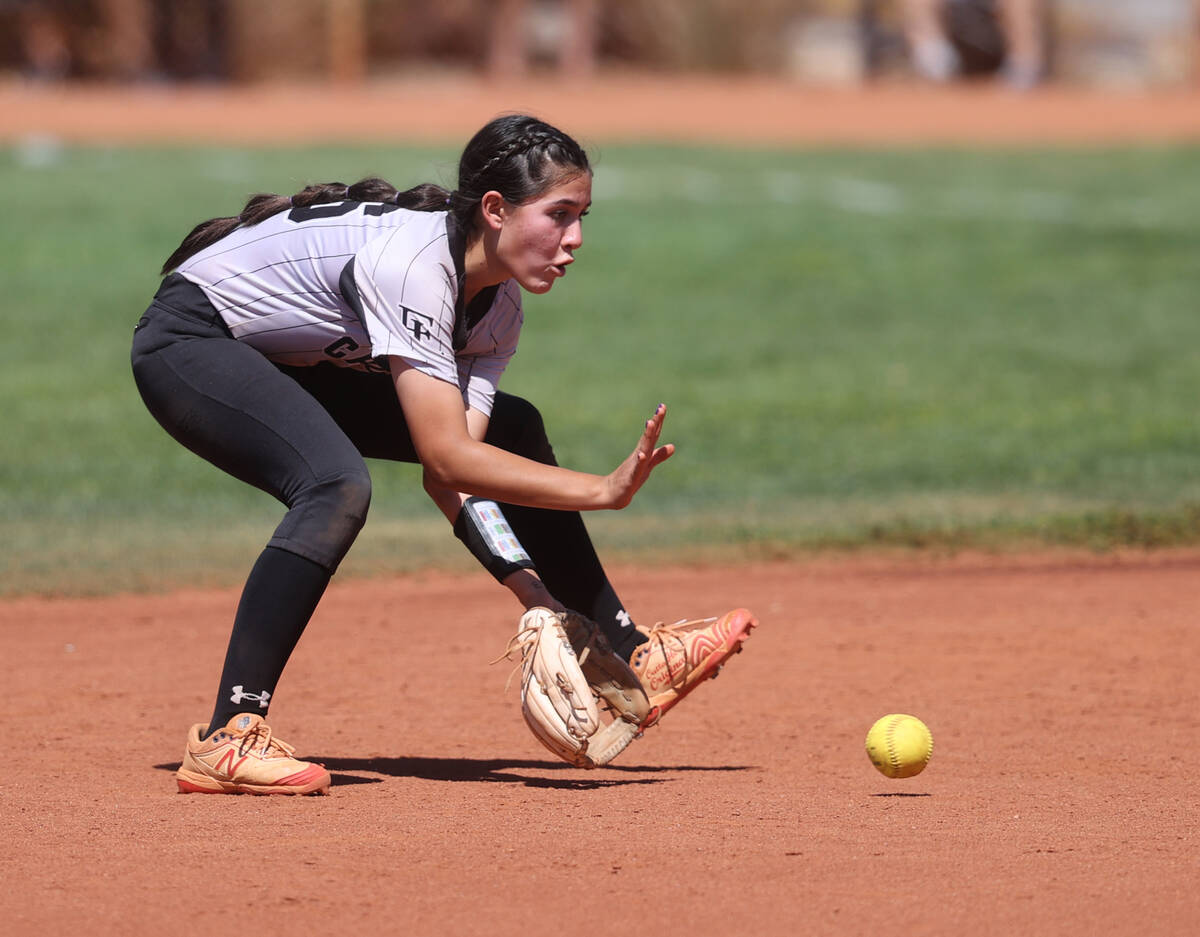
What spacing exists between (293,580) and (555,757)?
4.04 ft

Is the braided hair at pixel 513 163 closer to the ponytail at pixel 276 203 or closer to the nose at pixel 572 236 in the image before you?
the nose at pixel 572 236

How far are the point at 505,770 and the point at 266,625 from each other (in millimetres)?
949

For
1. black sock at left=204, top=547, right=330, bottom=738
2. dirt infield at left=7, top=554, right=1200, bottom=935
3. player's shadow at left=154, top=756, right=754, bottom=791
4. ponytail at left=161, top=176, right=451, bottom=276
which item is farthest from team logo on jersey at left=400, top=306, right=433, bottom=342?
player's shadow at left=154, top=756, right=754, bottom=791

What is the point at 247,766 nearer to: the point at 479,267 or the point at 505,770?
the point at 505,770

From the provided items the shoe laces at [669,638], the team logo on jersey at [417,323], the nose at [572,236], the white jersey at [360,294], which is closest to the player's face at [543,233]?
the nose at [572,236]

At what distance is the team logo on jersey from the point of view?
4.51 m

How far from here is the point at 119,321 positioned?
15.9 meters

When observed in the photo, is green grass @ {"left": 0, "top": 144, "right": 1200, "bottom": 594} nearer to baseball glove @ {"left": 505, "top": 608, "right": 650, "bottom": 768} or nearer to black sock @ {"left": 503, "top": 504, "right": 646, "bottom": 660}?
black sock @ {"left": 503, "top": 504, "right": 646, "bottom": 660}

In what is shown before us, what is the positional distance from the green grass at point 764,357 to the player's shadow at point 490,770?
5.39 ft

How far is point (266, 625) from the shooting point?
184 inches

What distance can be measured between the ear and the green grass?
0.12m

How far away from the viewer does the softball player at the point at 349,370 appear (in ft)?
14.8

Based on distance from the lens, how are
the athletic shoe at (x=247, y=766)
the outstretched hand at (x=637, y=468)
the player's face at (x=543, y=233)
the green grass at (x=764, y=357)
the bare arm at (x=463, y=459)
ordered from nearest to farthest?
the outstretched hand at (x=637, y=468) < the bare arm at (x=463, y=459) < the player's face at (x=543, y=233) < the athletic shoe at (x=247, y=766) < the green grass at (x=764, y=357)

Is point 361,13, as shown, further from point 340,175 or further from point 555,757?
point 555,757
